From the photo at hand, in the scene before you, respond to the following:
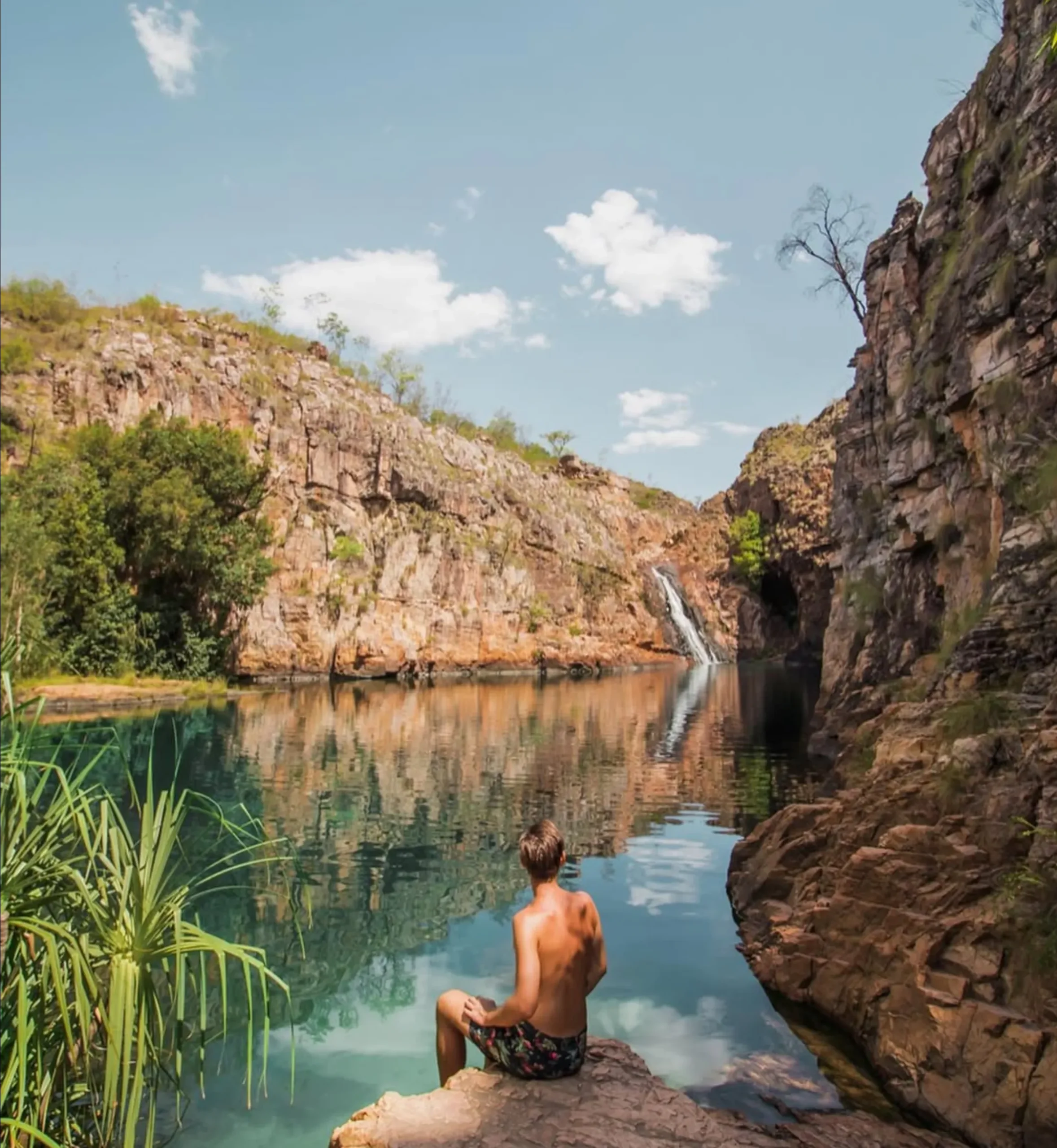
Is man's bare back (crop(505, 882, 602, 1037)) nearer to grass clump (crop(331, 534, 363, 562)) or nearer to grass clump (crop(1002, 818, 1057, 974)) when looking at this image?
grass clump (crop(1002, 818, 1057, 974))

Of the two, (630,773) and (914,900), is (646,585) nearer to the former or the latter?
(630,773)

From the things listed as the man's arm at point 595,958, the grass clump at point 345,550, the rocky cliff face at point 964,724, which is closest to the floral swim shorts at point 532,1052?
the man's arm at point 595,958

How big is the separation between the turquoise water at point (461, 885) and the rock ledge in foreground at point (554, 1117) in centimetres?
217

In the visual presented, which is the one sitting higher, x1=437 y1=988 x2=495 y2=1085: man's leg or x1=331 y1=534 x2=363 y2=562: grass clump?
x1=331 y1=534 x2=363 y2=562: grass clump

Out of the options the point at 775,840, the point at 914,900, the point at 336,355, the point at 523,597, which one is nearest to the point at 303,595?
the point at 523,597

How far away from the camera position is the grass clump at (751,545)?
8206cm

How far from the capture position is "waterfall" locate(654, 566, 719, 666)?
84062 mm

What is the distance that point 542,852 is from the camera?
5.11 metres

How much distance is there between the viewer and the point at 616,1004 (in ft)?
29.3

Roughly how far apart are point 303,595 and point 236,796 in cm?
3971

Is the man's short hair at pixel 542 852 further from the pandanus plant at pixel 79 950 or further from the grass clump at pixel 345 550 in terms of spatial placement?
the grass clump at pixel 345 550

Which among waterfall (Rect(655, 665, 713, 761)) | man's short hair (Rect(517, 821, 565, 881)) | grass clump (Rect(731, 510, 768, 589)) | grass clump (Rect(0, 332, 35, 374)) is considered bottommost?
waterfall (Rect(655, 665, 713, 761))

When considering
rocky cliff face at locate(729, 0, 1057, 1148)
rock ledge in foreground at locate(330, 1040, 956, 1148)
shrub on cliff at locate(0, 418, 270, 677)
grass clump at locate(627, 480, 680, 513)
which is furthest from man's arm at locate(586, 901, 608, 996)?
grass clump at locate(627, 480, 680, 513)

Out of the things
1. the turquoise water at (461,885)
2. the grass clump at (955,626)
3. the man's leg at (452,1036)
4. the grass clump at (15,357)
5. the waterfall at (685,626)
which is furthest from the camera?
the waterfall at (685,626)
